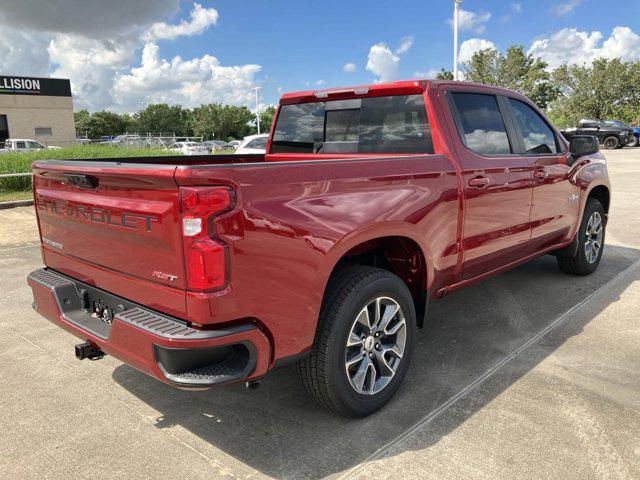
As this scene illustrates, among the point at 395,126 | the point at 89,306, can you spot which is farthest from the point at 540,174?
the point at 89,306

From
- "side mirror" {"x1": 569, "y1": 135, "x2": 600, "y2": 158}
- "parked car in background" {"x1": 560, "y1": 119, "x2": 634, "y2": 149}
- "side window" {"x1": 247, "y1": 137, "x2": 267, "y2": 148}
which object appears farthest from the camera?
"parked car in background" {"x1": 560, "y1": 119, "x2": 634, "y2": 149}

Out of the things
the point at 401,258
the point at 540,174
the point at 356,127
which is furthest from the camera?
the point at 540,174

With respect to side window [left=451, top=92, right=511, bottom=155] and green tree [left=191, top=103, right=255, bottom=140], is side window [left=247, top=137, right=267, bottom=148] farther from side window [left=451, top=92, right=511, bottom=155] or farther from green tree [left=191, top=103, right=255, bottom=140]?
green tree [left=191, top=103, right=255, bottom=140]

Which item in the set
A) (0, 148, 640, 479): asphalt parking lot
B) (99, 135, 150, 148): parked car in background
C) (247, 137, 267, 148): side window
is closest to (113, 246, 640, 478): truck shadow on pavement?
(0, 148, 640, 479): asphalt parking lot

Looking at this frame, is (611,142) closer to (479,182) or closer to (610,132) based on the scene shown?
(610,132)

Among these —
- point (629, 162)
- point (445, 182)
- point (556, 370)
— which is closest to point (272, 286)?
point (445, 182)

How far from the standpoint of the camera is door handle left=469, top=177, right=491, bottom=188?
11.7ft

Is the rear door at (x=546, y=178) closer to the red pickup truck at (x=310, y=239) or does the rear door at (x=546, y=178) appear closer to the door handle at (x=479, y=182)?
the red pickup truck at (x=310, y=239)

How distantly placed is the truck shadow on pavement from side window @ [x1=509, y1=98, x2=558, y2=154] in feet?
4.64

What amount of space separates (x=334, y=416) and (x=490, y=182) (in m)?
1.93

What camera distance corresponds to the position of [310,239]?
2.54 m

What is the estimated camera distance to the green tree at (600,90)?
48.7 meters

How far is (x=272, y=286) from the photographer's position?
2.42 meters

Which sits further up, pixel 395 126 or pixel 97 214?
pixel 395 126
